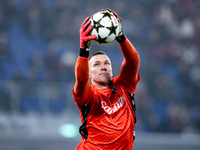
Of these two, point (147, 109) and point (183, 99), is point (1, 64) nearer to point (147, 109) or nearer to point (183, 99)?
point (147, 109)

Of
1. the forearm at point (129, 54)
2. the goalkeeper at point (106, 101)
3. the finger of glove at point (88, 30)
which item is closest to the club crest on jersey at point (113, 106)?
the goalkeeper at point (106, 101)

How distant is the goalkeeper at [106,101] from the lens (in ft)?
12.1

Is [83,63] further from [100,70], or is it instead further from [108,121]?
[108,121]

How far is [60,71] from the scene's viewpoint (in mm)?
10609

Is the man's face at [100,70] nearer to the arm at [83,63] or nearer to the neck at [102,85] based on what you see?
the neck at [102,85]

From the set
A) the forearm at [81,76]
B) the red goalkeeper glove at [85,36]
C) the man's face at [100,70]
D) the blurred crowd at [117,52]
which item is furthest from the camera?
the blurred crowd at [117,52]

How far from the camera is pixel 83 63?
3.57 metres

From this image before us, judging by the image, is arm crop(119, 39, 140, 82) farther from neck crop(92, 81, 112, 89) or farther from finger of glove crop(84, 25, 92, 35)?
finger of glove crop(84, 25, 92, 35)

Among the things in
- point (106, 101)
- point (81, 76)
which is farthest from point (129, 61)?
point (81, 76)

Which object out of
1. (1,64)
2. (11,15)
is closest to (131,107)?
(1,64)

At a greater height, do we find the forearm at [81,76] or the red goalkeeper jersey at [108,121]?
the forearm at [81,76]

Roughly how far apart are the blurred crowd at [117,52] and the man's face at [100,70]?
577 cm

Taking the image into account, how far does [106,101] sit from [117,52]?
7702mm

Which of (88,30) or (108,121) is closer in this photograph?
(88,30)
